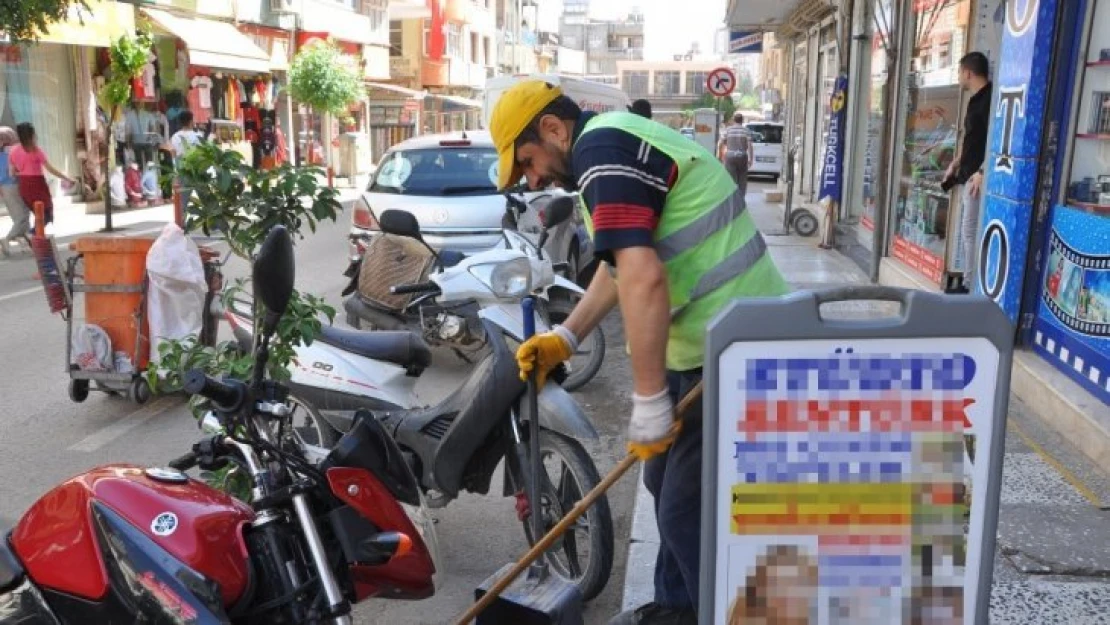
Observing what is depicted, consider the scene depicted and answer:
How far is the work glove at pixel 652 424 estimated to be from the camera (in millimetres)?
2475

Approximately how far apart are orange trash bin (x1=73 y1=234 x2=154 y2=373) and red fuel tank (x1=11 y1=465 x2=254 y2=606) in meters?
3.92

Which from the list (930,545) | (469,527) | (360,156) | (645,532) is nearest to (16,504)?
(469,527)

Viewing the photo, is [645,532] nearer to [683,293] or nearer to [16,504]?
[683,293]

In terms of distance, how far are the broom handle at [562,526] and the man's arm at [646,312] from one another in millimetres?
111

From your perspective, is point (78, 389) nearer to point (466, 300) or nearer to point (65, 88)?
point (466, 300)

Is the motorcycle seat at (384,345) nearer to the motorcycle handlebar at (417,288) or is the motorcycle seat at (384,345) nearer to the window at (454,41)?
the motorcycle handlebar at (417,288)

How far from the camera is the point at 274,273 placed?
204cm

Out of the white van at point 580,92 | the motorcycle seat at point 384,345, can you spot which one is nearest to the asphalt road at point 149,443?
the motorcycle seat at point 384,345

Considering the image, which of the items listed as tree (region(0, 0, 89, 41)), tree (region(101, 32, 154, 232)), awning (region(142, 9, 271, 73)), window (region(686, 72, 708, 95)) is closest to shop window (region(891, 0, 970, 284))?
tree (region(0, 0, 89, 41))

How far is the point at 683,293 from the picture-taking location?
8.76 ft

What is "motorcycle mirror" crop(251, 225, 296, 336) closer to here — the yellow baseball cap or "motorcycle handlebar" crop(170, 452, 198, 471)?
"motorcycle handlebar" crop(170, 452, 198, 471)

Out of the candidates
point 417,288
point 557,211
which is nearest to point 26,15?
point 557,211

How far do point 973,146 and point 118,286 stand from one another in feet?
19.3

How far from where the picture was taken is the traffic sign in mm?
18719
